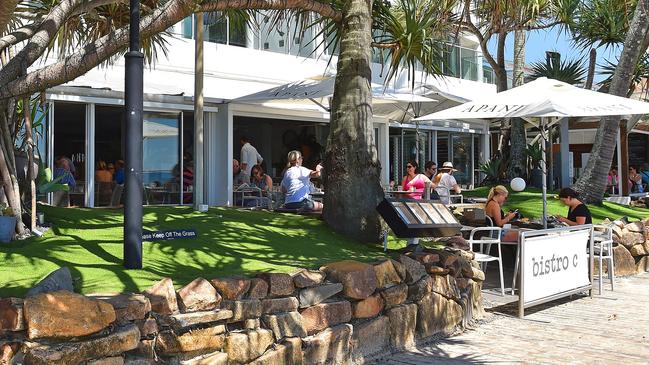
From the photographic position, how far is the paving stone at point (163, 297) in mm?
4926

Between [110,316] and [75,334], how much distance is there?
24 cm

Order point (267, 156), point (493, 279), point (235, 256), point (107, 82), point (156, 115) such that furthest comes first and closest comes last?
point (267, 156) < point (156, 115) < point (107, 82) < point (493, 279) < point (235, 256)

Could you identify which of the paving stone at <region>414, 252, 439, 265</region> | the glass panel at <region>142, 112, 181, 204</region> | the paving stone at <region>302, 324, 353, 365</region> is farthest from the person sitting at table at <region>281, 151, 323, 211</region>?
the glass panel at <region>142, 112, 181, 204</region>

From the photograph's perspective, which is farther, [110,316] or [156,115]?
[156,115]

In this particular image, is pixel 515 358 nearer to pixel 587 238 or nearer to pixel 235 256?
pixel 235 256

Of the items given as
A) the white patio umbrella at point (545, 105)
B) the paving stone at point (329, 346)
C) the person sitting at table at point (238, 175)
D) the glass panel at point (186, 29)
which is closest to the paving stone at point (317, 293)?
the paving stone at point (329, 346)

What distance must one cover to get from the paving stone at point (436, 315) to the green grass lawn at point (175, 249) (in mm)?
688

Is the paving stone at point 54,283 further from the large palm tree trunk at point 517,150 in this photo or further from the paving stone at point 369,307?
the large palm tree trunk at point 517,150

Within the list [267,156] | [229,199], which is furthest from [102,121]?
[267,156]

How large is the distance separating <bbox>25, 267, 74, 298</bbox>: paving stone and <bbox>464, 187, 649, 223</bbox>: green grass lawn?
8.97m

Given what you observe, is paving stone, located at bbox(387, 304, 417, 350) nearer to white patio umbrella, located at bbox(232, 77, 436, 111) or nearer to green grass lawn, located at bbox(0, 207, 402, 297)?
green grass lawn, located at bbox(0, 207, 402, 297)

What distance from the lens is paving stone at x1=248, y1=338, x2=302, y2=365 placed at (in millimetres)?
5418

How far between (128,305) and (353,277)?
2.14 meters

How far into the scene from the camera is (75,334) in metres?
4.42
